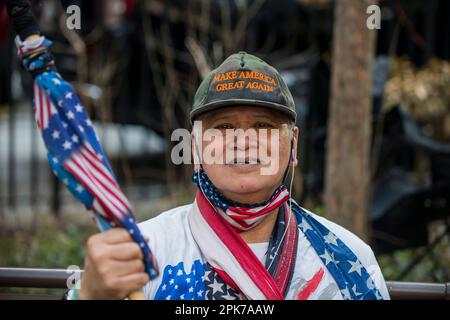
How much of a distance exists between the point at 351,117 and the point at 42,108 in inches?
112

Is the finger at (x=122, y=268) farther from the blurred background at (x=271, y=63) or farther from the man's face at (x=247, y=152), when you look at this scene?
the blurred background at (x=271, y=63)

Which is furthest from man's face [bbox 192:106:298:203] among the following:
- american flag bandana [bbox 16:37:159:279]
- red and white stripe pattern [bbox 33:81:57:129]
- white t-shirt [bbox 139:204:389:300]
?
red and white stripe pattern [bbox 33:81:57:129]

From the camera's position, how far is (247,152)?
85.4 inches

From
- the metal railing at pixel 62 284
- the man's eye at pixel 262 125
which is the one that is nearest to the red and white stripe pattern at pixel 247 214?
the man's eye at pixel 262 125

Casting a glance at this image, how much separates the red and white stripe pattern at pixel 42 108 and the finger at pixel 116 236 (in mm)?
319

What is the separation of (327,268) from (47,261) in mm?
3339

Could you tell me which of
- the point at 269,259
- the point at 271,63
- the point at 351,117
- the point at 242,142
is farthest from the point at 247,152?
the point at 271,63

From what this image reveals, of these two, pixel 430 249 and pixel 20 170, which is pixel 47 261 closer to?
pixel 430 249

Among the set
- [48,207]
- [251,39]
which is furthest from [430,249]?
[48,207]

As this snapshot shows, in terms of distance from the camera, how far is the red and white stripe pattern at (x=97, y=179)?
1.68 m

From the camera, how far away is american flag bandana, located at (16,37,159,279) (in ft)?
5.53

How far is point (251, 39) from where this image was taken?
6.57m

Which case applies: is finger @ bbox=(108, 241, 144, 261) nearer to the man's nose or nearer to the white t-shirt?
the white t-shirt

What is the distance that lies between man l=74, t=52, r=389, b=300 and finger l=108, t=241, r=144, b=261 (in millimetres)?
400
